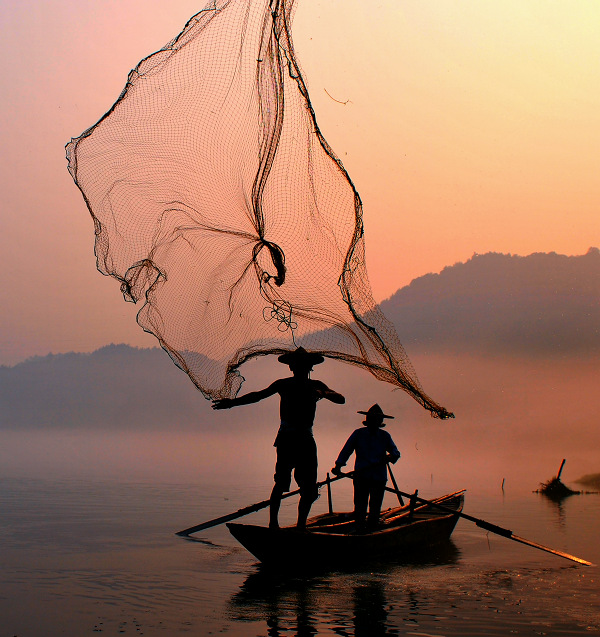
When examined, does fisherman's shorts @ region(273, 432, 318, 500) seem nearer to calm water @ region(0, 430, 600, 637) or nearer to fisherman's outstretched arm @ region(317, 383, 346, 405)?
fisherman's outstretched arm @ region(317, 383, 346, 405)

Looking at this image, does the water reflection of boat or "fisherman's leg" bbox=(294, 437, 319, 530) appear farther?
"fisherman's leg" bbox=(294, 437, 319, 530)

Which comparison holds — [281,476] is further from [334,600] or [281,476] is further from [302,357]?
[334,600]

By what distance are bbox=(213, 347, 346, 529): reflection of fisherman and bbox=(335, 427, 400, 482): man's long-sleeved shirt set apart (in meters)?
1.56

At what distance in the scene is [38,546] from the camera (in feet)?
47.0

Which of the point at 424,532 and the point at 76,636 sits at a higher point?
the point at 424,532

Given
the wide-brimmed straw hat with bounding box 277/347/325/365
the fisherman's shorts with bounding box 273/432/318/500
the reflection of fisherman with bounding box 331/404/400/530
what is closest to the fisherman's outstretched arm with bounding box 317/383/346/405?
the wide-brimmed straw hat with bounding box 277/347/325/365

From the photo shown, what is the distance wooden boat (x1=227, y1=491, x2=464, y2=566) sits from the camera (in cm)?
1041

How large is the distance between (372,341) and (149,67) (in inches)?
183

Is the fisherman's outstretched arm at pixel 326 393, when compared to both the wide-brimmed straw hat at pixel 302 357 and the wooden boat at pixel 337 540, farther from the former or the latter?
the wooden boat at pixel 337 540

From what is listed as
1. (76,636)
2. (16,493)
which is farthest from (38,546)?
(16,493)

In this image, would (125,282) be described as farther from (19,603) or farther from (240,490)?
(240,490)

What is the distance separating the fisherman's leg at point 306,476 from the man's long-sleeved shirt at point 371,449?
1.46 metres

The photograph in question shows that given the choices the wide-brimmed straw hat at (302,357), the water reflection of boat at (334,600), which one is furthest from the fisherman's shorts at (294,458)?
the water reflection of boat at (334,600)

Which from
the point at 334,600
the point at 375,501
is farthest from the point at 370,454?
the point at 334,600
